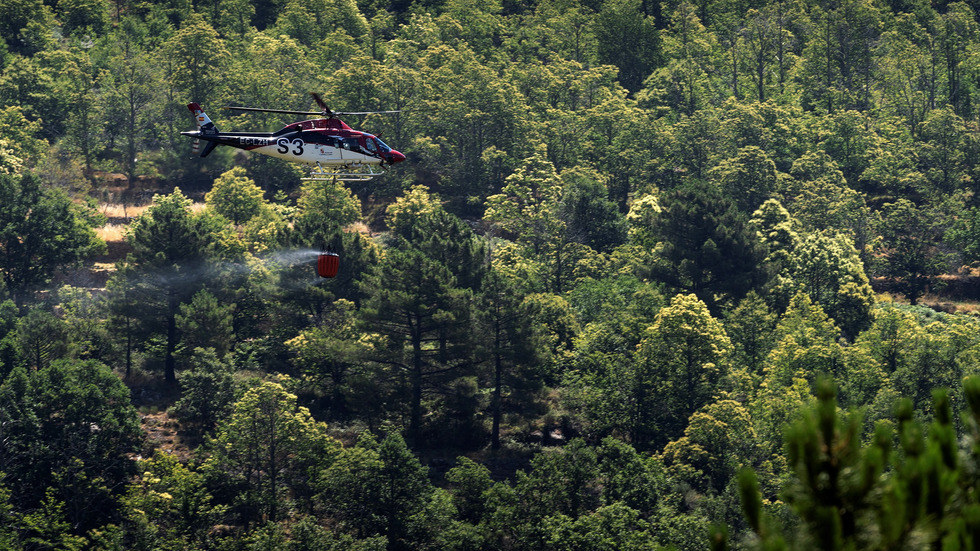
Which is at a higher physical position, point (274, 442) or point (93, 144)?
point (93, 144)

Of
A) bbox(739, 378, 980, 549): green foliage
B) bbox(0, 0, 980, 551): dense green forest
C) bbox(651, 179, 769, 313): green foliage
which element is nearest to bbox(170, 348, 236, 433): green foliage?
bbox(0, 0, 980, 551): dense green forest

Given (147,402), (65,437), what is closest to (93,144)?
(147,402)

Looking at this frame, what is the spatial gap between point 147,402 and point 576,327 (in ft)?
98.4

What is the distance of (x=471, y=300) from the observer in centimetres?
8194

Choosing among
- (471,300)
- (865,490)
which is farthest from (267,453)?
(865,490)

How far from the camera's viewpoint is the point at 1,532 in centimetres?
6556

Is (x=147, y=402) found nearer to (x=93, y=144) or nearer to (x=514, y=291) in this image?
(x=514, y=291)

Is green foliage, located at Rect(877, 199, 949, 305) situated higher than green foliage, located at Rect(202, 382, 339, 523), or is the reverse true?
green foliage, located at Rect(877, 199, 949, 305)

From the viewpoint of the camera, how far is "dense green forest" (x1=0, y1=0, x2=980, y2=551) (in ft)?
227

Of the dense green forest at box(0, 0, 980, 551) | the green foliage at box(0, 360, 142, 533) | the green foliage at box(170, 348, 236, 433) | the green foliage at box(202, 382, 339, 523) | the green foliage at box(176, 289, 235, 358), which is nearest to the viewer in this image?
the dense green forest at box(0, 0, 980, 551)

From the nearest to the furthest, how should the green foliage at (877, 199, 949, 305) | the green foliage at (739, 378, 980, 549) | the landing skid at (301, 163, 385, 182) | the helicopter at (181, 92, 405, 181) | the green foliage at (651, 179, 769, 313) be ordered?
the green foliage at (739, 378, 980, 549) < the landing skid at (301, 163, 385, 182) < the helicopter at (181, 92, 405, 181) < the green foliage at (651, 179, 769, 313) < the green foliage at (877, 199, 949, 305)

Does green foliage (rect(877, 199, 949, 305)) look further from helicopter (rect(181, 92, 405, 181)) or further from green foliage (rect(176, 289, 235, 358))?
helicopter (rect(181, 92, 405, 181))

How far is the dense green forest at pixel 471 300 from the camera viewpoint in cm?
6919

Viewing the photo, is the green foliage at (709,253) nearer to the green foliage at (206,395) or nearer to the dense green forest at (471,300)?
the dense green forest at (471,300)
